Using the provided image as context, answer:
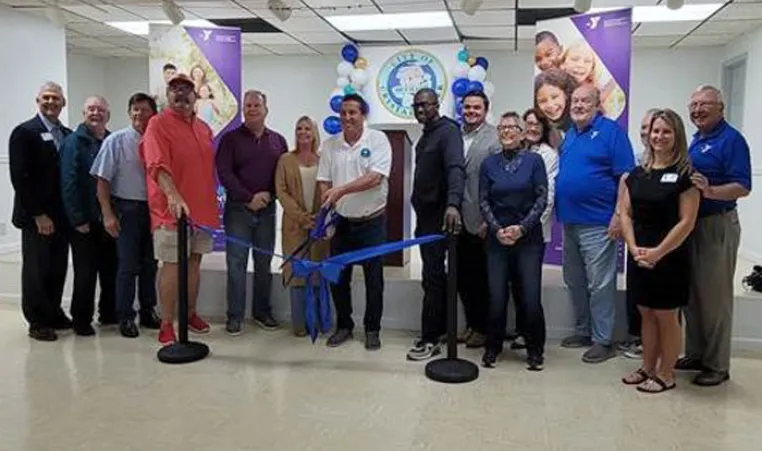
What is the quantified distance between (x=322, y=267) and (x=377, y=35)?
16.8 ft

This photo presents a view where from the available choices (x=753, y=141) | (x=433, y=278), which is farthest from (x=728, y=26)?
(x=433, y=278)

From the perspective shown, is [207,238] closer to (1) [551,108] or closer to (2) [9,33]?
(1) [551,108]

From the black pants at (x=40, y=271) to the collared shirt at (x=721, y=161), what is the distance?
371 cm

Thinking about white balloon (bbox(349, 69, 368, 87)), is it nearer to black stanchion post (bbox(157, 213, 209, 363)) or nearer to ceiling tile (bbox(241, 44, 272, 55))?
ceiling tile (bbox(241, 44, 272, 55))

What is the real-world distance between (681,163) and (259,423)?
224 centimetres

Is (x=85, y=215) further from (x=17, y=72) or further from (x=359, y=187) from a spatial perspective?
(x=17, y=72)

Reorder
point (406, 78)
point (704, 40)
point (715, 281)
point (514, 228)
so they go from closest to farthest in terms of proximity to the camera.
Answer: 1. point (715, 281)
2. point (514, 228)
3. point (704, 40)
4. point (406, 78)

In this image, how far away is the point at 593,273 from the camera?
12.6 ft

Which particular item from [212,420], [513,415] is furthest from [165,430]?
[513,415]

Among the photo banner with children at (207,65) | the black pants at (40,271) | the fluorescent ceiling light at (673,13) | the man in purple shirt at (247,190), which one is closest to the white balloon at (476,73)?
the fluorescent ceiling light at (673,13)

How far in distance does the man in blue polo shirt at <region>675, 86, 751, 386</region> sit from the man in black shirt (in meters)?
1.20

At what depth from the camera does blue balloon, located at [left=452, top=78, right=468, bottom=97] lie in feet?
26.2

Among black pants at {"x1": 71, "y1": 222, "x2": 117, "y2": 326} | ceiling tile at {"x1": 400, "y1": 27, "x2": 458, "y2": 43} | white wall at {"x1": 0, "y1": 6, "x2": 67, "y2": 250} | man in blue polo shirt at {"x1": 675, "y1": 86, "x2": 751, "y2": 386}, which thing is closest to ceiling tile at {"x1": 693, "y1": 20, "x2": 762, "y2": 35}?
ceiling tile at {"x1": 400, "y1": 27, "x2": 458, "y2": 43}

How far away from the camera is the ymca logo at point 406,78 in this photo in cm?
863
